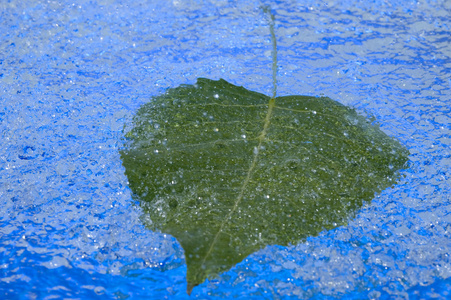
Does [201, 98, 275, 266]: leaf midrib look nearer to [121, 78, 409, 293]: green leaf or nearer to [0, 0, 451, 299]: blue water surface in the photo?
[121, 78, 409, 293]: green leaf

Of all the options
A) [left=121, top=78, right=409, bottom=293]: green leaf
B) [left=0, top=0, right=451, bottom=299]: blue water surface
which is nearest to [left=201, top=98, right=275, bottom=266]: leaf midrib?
[left=121, top=78, right=409, bottom=293]: green leaf

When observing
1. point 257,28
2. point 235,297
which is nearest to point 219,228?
point 235,297

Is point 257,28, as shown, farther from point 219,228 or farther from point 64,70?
point 219,228

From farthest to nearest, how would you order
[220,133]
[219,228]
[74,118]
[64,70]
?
[64,70] → [74,118] → [220,133] → [219,228]

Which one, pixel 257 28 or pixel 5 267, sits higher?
pixel 257 28

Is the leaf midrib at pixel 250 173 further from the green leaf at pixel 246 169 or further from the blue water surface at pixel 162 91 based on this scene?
the blue water surface at pixel 162 91

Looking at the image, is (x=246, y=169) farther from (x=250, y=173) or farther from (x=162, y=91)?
(x=162, y=91)

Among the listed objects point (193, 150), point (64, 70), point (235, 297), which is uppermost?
point (64, 70)
